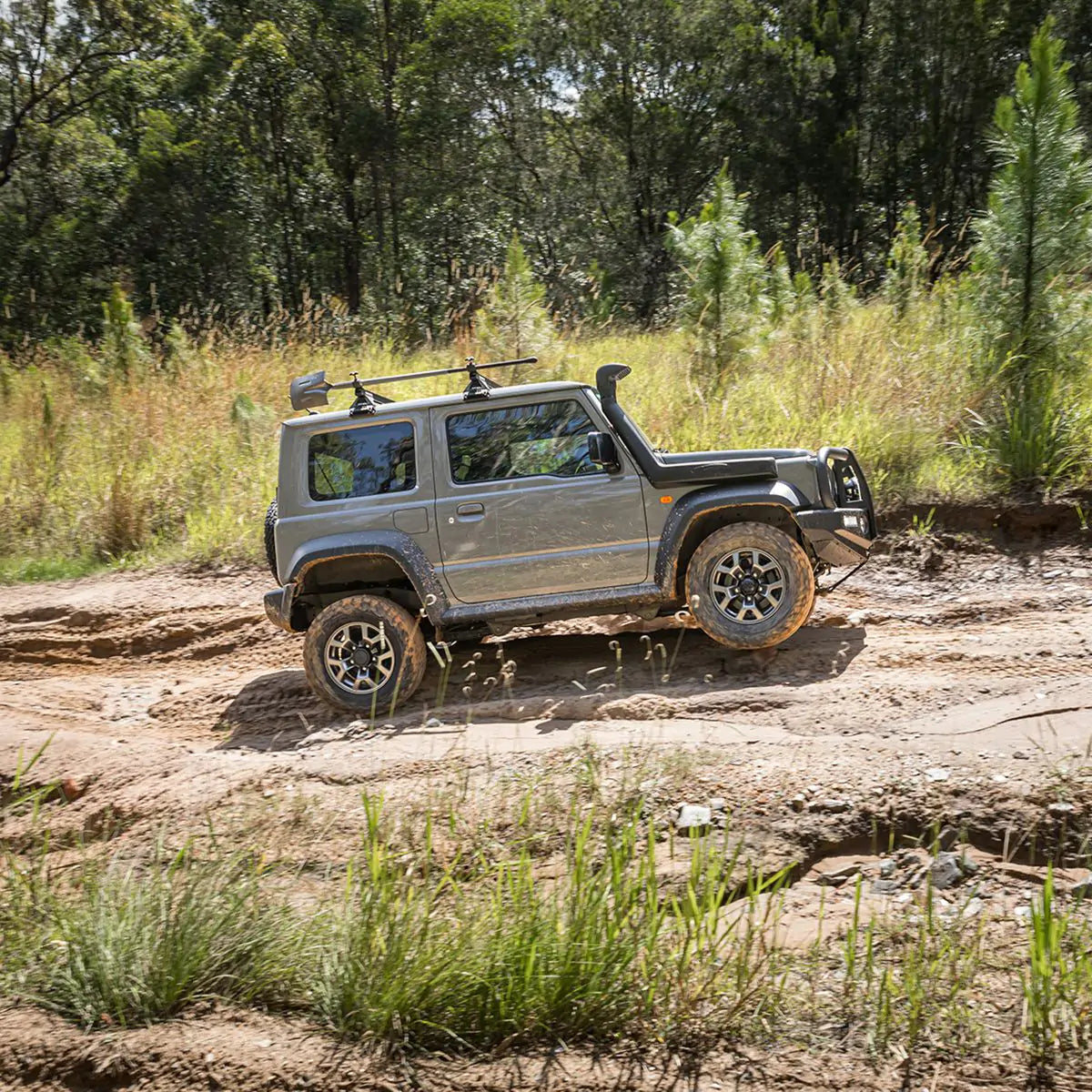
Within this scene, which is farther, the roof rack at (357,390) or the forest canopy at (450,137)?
the forest canopy at (450,137)

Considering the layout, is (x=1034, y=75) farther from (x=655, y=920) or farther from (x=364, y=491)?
(x=655, y=920)

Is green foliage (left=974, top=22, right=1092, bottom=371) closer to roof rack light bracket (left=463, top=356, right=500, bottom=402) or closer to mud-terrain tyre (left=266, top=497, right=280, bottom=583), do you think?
roof rack light bracket (left=463, top=356, right=500, bottom=402)

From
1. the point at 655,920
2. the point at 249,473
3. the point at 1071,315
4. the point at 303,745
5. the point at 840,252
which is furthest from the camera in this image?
the point at 840,252

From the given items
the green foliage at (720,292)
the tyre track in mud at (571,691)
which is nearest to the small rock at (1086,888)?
the tyre track in mud at (571,691)

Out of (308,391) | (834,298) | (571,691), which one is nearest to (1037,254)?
(834,298)

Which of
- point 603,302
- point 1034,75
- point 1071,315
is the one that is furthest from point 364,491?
point 603,302

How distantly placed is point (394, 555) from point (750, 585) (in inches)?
86.6

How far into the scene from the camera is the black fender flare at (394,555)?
6.38m

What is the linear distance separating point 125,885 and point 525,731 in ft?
8.29

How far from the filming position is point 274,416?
38.0 feet

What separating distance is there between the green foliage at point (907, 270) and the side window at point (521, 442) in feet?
17.8

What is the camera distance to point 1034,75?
840 cm

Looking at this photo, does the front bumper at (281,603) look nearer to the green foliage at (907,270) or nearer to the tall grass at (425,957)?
the tall grass at (425,957)

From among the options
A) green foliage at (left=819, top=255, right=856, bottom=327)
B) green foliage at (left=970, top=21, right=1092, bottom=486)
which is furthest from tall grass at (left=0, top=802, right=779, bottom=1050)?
green foliage at (left=819, top=255, right=856, bottom=327)
